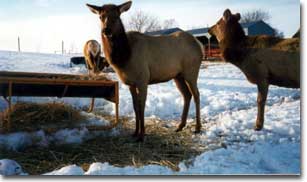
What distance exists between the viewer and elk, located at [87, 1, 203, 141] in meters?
2.24

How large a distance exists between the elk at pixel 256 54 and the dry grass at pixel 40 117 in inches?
48.5

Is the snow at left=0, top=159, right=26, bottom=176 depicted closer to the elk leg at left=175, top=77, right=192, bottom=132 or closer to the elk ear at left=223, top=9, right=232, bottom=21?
the elk leg at left=175, top=77, right=192, bottom=132

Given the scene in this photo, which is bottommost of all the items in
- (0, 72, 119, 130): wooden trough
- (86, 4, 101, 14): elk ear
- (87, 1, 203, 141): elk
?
(0, 72, 119, 130): wooden trough

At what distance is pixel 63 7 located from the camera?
2.26 meters

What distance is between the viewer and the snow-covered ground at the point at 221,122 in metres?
1.88

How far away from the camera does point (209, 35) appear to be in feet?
8.16

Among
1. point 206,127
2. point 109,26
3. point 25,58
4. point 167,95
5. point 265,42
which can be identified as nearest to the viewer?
point 109,26

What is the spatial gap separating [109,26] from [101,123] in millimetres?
898

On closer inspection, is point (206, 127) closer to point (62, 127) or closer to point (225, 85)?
point (225, 85)

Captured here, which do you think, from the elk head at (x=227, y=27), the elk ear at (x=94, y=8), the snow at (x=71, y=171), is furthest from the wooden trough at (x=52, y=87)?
the elk head at (x=227, y=27)

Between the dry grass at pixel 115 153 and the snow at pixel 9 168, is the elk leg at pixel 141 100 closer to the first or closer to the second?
the dry grass at pixel 115 153

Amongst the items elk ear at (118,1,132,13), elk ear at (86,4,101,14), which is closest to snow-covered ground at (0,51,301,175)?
elk ear at (86,4,101,14)

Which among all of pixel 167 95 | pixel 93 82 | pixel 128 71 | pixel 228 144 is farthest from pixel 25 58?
pixel 228 144

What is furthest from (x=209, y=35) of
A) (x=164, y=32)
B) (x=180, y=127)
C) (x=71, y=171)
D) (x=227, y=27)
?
(x=71, y=171)
